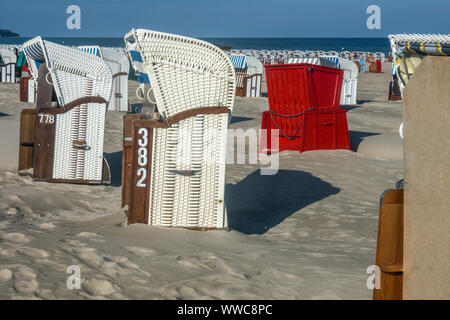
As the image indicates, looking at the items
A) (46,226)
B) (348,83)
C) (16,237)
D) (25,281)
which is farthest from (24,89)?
(25,281)

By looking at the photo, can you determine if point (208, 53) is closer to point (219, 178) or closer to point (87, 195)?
point (219, 178)

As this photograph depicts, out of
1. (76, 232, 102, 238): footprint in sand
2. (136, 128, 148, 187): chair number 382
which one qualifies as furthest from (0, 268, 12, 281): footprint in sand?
(136, 128, 148, 187): chair number 382

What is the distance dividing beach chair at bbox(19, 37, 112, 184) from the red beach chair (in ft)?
13.1

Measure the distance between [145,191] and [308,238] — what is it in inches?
65.0

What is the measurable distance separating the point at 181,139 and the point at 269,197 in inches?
95.4

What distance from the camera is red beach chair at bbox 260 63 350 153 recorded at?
10352mm

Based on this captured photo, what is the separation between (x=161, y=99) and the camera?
15.8 feet

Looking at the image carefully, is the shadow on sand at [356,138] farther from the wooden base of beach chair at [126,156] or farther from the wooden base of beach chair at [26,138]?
the wooden base of beach chair at [26,138]

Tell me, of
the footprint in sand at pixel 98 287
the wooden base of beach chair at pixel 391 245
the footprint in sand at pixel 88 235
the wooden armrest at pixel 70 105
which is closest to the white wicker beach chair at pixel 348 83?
the wooden armrest at pixel 70 105

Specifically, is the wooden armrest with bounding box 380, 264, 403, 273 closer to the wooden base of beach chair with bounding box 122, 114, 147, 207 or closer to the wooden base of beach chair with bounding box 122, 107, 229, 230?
the wooden base of beach chair with bounding box 122, 107, 229, 230

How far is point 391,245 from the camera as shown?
2543 mm
